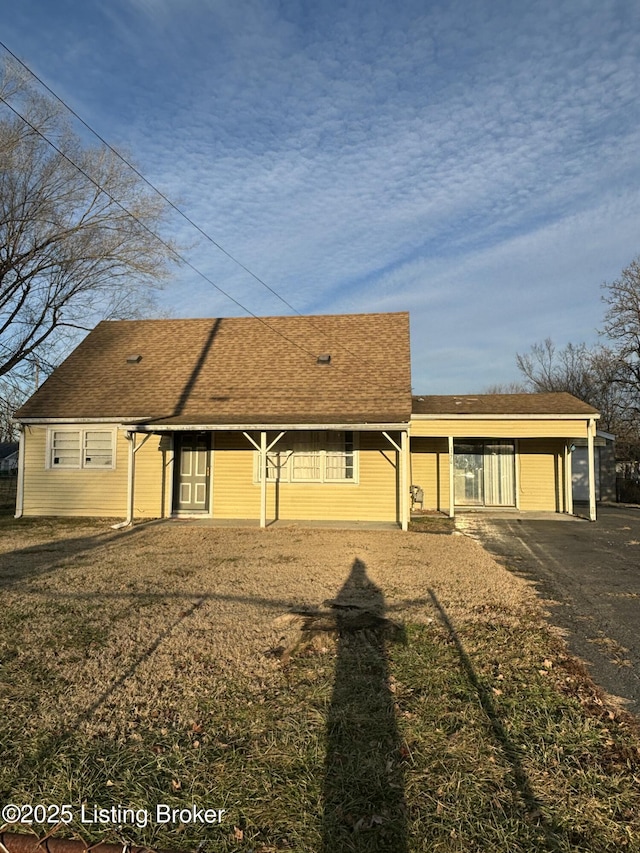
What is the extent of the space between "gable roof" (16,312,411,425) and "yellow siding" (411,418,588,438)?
6.13ft

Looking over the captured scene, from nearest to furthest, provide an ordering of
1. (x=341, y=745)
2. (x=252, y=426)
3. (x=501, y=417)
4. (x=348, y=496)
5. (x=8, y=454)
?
1. (x=341, y=745)
2. (x=252, y=426)
3. (x=348, y=496)
4. (x=501, y=417)
5. (x=8, y=454)

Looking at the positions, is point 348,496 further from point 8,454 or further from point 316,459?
point 8,454

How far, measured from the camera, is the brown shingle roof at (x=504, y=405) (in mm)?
15188

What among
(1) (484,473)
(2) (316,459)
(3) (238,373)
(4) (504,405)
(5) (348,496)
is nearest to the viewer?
(5) (348,496)

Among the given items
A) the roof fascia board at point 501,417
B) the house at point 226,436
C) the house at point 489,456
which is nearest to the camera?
the house at point 226,436

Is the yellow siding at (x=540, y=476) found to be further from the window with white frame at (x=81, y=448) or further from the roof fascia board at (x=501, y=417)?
the window with white frame at (x=81, y=448)

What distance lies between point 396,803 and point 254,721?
44.1 inches

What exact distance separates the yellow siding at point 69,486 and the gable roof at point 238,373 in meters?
0.92

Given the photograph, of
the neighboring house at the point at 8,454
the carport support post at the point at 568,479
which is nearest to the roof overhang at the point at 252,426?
the carport support post at the point at 568,479

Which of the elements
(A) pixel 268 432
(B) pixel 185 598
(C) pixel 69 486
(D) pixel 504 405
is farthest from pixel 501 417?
(C) pixel 69 486

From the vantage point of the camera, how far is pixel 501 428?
1549 centimetres

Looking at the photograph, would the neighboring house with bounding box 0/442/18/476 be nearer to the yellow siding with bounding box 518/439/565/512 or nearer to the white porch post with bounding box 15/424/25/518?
the white porch post with bounding box 15/424/25/518

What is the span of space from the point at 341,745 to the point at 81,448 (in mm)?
13521

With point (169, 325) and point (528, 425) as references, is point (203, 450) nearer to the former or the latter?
point (169, 325)
